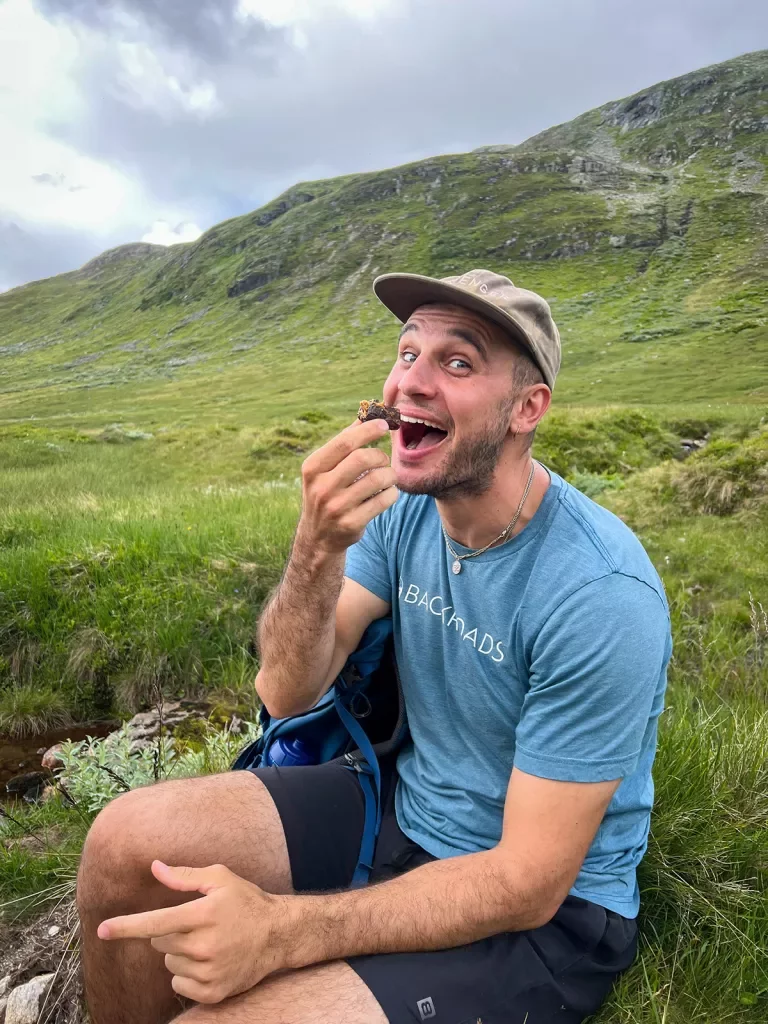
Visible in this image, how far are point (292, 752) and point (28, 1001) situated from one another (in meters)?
1.41

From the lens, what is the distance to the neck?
255cm

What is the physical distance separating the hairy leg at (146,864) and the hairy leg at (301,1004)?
1.26ft

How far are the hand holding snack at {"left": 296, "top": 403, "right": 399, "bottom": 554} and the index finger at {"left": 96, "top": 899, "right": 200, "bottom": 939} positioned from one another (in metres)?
1.18

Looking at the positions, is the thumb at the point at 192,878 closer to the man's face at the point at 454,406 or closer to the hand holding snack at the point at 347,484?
the hand holding snack at the point at 347,484

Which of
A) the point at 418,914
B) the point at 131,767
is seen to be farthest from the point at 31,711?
the point at 418,914

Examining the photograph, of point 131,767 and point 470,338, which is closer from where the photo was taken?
point 470,338

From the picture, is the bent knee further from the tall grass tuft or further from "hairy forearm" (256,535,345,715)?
the tall grass tuft

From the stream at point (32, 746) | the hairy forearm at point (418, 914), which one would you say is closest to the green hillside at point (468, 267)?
the stream at point (32, 746)

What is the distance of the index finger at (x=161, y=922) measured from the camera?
1824 millimetres

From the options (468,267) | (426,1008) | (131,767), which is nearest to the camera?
(426,1008)

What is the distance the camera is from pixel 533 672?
2287 mm

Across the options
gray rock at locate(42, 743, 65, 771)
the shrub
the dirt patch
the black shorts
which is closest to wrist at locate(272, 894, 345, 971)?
the black shorts

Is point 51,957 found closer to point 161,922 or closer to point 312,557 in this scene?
point 161,922

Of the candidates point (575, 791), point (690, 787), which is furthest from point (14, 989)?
point (690, 787)
